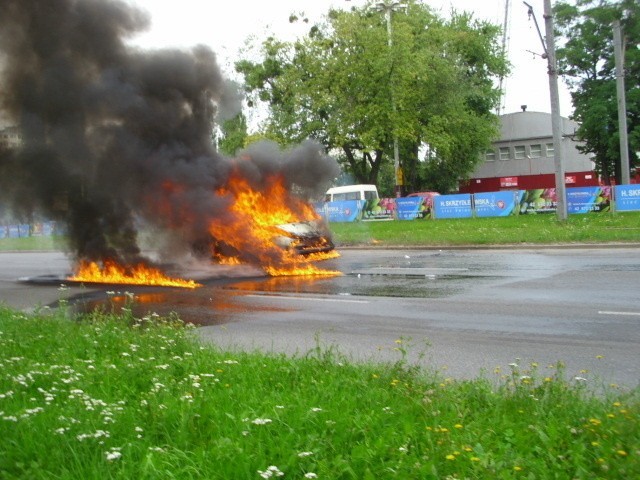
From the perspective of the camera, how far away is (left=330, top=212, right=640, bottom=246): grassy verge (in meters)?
20.5

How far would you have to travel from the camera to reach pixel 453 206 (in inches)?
1289

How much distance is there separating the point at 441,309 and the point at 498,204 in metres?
23.0

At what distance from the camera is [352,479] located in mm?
3545

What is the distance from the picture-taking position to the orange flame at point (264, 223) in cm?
1571

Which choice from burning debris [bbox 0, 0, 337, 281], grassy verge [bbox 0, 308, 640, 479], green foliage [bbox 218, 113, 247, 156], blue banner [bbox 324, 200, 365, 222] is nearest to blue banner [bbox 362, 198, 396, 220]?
blue banner [bbox 324, 200, 365, 222]

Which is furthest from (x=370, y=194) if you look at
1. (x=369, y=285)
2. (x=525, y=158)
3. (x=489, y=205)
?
(x=369, y=285)

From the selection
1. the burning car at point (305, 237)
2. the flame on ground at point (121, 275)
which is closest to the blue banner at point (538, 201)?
the burning car at point (305, 237)

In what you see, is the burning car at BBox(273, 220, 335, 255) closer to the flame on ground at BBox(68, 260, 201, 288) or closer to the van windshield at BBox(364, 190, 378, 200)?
the flame on ground at BBox(68, 260, 201, 288)

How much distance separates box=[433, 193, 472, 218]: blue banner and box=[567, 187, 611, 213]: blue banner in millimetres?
→ 4708

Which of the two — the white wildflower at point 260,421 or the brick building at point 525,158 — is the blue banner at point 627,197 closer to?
the white wildflower at point 260,421

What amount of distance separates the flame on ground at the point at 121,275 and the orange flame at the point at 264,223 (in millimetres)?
1583

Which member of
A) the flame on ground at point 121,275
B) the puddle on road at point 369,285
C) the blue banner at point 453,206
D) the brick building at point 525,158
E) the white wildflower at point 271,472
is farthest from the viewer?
the brick building at point 525,158

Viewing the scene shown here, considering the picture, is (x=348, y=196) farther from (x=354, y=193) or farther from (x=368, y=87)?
(x=368, y=87)

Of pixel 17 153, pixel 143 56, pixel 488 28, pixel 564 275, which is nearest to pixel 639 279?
pixel 564 275
